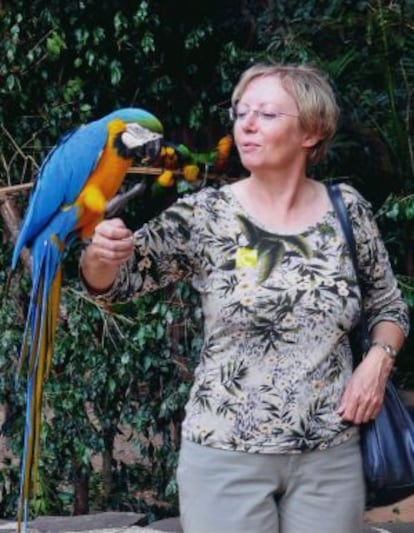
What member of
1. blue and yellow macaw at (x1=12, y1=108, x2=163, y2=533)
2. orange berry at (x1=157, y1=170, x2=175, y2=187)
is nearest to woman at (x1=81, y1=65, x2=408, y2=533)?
blue and yellow macaw at (x1=12, y1=108, x2=163, y2=533)

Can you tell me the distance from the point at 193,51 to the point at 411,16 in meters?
0.75

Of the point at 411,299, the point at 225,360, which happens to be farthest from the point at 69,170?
the point at 411,299

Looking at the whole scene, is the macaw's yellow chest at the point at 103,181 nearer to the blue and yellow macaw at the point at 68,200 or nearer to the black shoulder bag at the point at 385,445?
the blue and yellow macaw at the point at 68,200

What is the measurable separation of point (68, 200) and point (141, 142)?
0.57ft

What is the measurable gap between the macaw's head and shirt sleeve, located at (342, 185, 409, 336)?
1.06ft

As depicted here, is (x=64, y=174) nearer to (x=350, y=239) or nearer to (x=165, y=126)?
(x=350, y=239)

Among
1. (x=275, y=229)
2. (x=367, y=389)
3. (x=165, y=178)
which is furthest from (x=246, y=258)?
(x=165, y=178)

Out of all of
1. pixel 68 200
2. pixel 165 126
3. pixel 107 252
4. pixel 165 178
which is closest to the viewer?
pixel 107 252

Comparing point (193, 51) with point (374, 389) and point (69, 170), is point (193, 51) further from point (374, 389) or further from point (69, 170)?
point (374, 389)

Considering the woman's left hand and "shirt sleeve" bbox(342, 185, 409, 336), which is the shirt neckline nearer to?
"shirt sleeve" bbox(342, 185, 409, 336)

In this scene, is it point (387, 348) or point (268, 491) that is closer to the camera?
point (268, 491)

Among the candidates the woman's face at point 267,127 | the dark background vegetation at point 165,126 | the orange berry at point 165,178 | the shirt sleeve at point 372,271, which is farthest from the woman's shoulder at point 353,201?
the dark background vegetation at point 165,126

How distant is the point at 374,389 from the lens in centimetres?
160

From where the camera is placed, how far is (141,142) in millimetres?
1620
